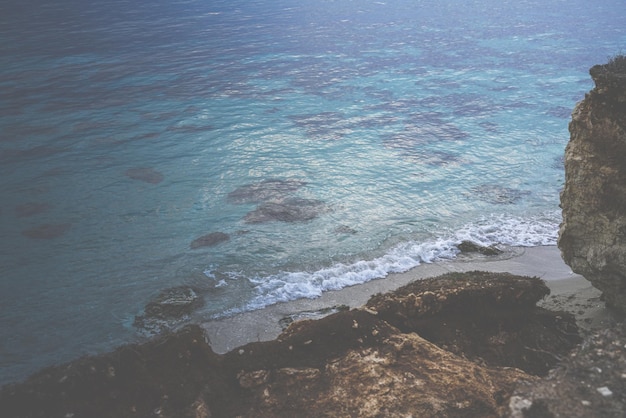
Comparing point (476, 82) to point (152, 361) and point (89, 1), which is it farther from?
point (89, 1)

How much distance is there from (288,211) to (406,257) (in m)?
2.96

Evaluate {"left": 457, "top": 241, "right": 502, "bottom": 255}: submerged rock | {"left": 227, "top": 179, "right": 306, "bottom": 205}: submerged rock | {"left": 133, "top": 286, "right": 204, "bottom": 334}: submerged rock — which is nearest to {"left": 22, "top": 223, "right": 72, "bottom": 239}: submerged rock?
{"left": 133, "top": 286, "right": 204, "bottom": 334}: submerged rock

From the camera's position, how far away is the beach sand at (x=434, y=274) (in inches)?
307

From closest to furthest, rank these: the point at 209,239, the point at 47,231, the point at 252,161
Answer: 1. the point at 209,239
2. the point at 47,231
3. the point at 252,161

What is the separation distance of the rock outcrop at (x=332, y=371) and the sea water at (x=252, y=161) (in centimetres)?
313

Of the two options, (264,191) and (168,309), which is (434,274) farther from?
(264,191)

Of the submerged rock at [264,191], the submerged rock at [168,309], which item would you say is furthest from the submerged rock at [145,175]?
the submerged rock at [168,309]

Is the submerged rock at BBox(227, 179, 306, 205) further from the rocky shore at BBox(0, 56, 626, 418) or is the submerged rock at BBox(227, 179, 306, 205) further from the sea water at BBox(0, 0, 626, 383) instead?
the rocky shore at BBox(0, 56, 626, 418)

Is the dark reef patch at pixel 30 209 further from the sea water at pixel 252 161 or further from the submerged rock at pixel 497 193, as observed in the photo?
the submerged rock at pixel 497 193

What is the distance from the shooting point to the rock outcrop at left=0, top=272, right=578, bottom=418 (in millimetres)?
4945

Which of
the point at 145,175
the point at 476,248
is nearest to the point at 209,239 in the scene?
the point at 145,175

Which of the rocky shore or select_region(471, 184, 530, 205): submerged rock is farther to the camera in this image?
select_region(471, 184, 530, 205): submerged rock

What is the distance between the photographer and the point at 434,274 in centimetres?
980

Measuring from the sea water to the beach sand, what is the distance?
30 cm
